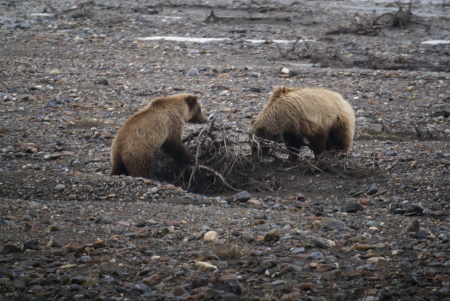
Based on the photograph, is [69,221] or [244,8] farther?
[244,8]

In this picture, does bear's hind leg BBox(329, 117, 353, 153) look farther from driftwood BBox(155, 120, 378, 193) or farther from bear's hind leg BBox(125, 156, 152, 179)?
bear's hind leg BBox(125, 156, 152, 179)

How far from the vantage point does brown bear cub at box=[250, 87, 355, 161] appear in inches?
348

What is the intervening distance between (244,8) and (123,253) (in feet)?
56.5

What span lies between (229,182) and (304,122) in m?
1.30

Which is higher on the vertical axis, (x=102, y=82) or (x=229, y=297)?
(x=229, y=297)

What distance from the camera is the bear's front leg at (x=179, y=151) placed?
8.75 meters

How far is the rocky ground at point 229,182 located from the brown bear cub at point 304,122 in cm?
33

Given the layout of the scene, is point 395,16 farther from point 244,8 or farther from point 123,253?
point 123,253

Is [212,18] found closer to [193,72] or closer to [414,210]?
[193,72]

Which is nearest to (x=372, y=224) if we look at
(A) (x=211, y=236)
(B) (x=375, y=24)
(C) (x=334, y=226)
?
(C) (x=334, y=226)

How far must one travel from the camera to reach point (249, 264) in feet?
18.5

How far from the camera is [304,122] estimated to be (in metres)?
8.80

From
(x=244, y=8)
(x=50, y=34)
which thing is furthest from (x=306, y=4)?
(x=50, y=34)

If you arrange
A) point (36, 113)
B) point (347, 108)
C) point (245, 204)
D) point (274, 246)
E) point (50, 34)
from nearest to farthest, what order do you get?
point (274, 246) → point (245, 204) → point (347, 108) → point (36, 113) → point (50, 34)
